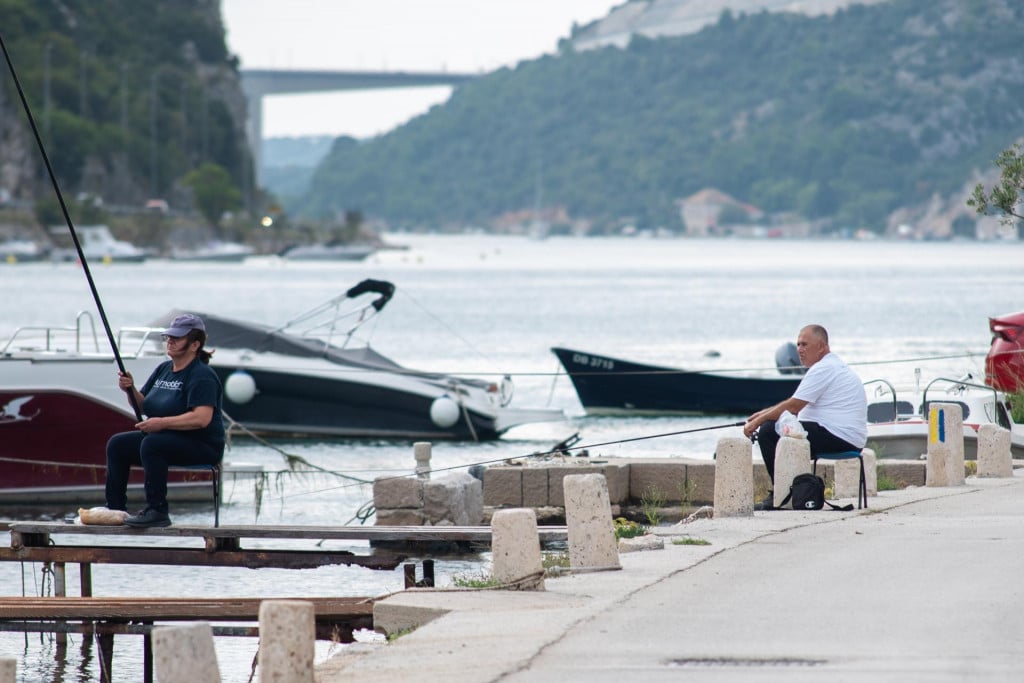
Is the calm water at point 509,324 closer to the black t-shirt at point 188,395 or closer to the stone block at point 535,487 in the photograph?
the black t-shirt at point 188,395

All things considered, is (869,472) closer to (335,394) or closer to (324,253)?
(335,394)

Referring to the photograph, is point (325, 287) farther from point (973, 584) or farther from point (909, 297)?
point (973, 584)

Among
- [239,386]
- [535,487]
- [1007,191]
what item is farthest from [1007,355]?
[239,386]

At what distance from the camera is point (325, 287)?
372ft

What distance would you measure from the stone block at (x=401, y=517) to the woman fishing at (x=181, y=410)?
5.57 meters

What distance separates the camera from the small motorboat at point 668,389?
1302 inches

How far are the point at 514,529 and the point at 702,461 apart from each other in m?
8.33

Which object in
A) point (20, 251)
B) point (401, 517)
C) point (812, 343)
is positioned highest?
point (20, 251)

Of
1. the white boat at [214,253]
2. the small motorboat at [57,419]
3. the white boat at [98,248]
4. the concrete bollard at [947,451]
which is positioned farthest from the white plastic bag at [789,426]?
the white boat at [214,253]

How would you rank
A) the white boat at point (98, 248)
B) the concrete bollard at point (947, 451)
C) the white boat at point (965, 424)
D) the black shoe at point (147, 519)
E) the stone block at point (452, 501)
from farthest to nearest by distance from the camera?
the white boat at point (98, 248), the white boat at point (965, 424), the stone block at point (452, 501), the concrete bollard at point (947, 451), the black shoe at point (147, 519)

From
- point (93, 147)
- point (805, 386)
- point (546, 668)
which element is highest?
point (93, 147)

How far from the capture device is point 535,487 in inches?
671

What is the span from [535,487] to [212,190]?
143974 millimetres

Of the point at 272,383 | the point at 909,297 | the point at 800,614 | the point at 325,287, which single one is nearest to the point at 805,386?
the point at 800,614
